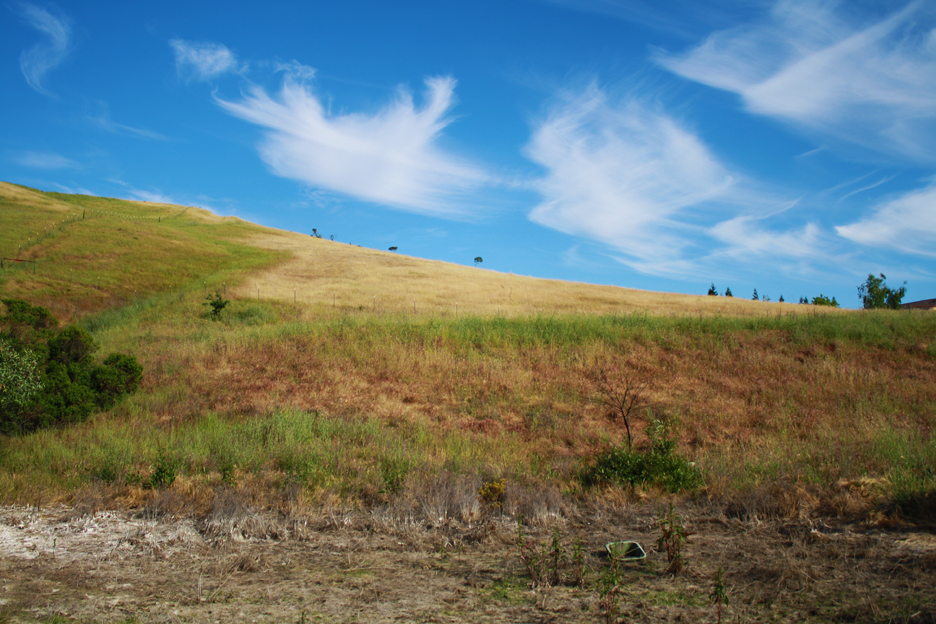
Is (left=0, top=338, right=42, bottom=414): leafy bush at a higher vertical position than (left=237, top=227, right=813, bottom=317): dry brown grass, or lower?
lower

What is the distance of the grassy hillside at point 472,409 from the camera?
7375mm

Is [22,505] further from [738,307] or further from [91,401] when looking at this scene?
[738,307]

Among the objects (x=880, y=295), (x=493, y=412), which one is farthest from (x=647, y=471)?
(x=880, y=295)

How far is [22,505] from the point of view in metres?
6.75

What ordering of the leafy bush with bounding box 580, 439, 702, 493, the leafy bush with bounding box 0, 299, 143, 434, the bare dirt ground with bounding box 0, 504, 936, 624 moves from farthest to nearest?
the leafy bush with bounding box 0, 299, 143, 434 → the leafy bush with bounding box 580, 439, 702, 493 → the bare dirt ground with bounding box 0, 504, 936, 624

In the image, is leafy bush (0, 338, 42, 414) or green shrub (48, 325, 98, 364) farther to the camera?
green shrub (48, 325, 98, 364)

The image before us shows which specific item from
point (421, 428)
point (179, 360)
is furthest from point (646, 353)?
point (179, 360)

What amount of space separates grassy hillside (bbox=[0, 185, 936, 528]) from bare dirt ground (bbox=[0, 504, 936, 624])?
625 millimetres

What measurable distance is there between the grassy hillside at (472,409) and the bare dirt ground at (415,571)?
24.6 inches

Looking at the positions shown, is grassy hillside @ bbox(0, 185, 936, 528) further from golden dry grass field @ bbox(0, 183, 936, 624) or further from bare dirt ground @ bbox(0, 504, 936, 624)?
bare dirt ground @ bbox(0, 504, 936, 624)

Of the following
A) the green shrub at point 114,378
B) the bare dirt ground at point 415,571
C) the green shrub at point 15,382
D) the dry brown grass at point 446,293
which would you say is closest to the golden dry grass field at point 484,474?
the bare dirt ground at point 415,571

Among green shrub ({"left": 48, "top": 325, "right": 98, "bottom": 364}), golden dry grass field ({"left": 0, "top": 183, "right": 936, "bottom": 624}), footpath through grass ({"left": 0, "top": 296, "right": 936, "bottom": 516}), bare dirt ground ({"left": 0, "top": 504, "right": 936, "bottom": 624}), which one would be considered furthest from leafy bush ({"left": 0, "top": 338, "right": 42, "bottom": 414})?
bare dirt ground ({"left": 0, "top": 504, "right": 936, "bottom": 624})

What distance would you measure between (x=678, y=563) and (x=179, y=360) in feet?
51.5

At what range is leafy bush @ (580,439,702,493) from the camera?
26.1ft
